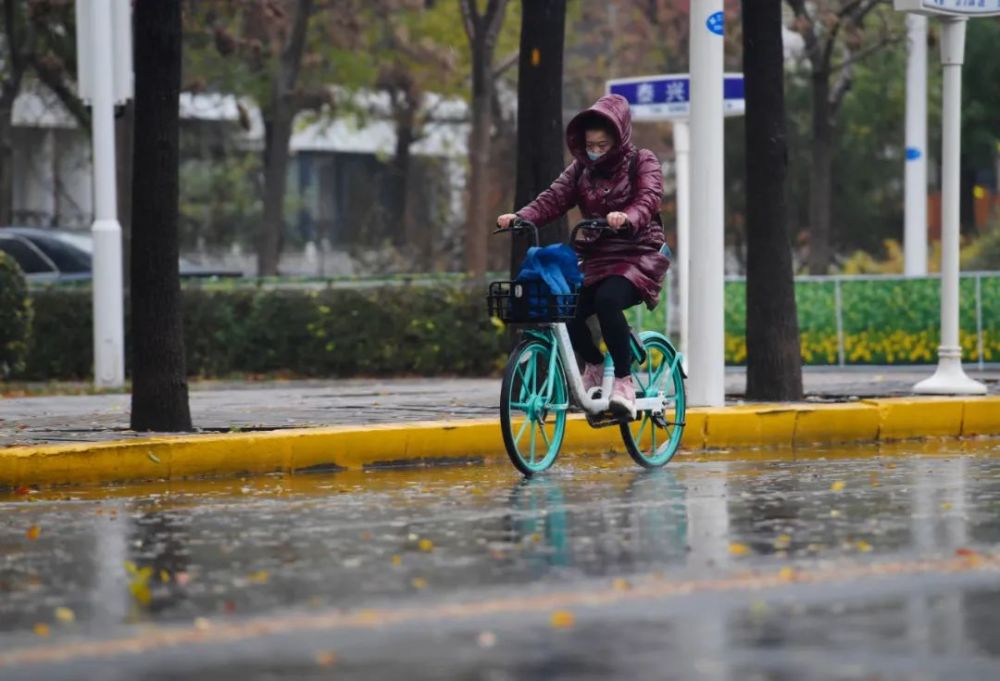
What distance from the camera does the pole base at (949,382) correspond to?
1602cm

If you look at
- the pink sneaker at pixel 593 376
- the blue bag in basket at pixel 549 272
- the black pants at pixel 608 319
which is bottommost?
the pink sneaker at pixel 593 376

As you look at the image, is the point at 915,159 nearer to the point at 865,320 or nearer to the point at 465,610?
the point at 865,320

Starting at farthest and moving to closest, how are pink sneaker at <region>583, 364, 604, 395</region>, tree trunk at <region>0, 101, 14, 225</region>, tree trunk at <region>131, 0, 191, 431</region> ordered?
tree trunk at <region>0, 101, 14, 225</region> < tree trunk at <region>131, 0, 191, 431</region> < pink sneaker at <region>583, 364, 604, 395</region>

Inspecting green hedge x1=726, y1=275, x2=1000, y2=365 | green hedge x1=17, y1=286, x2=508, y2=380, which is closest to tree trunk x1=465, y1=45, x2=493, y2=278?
green hedge x1=17, y1=286, x2=508, y2=380

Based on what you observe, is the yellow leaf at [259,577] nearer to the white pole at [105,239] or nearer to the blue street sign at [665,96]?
the blue street sign at [665,96]

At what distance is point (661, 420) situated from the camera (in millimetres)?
12352

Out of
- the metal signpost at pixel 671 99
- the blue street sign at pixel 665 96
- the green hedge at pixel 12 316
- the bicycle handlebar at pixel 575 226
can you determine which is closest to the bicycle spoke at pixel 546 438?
the bicycle handlebar at pixel 575 226

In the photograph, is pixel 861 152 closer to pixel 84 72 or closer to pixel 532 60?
pixel 84 72

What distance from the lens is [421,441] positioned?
42.0 ft

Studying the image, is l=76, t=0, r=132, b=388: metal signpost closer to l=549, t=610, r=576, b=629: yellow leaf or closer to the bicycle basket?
the bicycle basket

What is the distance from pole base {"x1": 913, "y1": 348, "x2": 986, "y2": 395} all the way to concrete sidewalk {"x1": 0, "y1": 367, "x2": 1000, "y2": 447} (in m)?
0.21

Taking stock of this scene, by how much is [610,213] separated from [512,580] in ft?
13.4

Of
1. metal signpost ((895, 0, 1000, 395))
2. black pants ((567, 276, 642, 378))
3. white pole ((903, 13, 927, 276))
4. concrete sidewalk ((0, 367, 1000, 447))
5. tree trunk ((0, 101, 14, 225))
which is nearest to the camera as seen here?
black pants ((567, 276, 642, 378))

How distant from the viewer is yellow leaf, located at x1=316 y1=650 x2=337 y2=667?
20.4 ft
